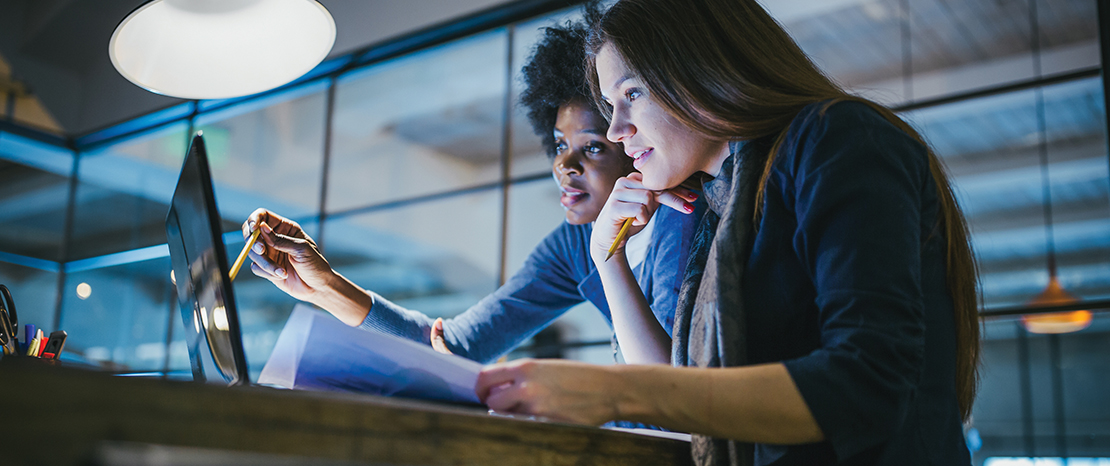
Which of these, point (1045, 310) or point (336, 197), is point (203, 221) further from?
point (336, 197)

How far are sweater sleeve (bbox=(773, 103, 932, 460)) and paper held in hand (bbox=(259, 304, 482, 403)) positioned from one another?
0.29 m

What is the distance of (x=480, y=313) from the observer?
1745 millimetres

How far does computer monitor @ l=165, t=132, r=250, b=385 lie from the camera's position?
76cm

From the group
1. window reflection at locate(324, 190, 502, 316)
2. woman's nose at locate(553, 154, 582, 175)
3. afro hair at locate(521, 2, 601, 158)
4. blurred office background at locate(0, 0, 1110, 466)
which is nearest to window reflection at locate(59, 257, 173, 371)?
blurred office background at locate(0, 0, 1110, 466)

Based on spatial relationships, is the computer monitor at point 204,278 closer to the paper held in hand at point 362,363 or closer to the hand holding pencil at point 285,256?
the paper held in hand at point 362,363

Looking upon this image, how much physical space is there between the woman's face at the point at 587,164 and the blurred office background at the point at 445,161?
0.99 meters

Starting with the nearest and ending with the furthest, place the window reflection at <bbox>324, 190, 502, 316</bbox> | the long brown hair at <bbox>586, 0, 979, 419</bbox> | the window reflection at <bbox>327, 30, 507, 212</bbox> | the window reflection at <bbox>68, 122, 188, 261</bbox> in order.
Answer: the long brown hair at <bbox>586, 0, 979, 419</bbox>, the window reflection at <bbox>327, 30, 507, 212</bbox>, the window reflection at <bbox>68, 122, 188, 261</bbox>, the window reflection at <bbox>324, 190, 502, 316</bbox>

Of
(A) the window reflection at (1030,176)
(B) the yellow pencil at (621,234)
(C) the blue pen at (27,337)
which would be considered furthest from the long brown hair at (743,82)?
(A) the window reflection at (1030,176)

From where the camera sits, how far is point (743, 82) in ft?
3.14

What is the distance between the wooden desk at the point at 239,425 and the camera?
341mm

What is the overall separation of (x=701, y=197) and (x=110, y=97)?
21.8ft

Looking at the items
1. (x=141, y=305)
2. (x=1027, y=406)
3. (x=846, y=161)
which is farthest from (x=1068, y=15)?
(x=141, y=305)

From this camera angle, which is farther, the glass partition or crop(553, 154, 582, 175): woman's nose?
the glass partition

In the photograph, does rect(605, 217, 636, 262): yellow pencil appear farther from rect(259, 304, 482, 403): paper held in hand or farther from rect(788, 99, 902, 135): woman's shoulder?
rect(259, 304, 482, 403): paper held in hand
